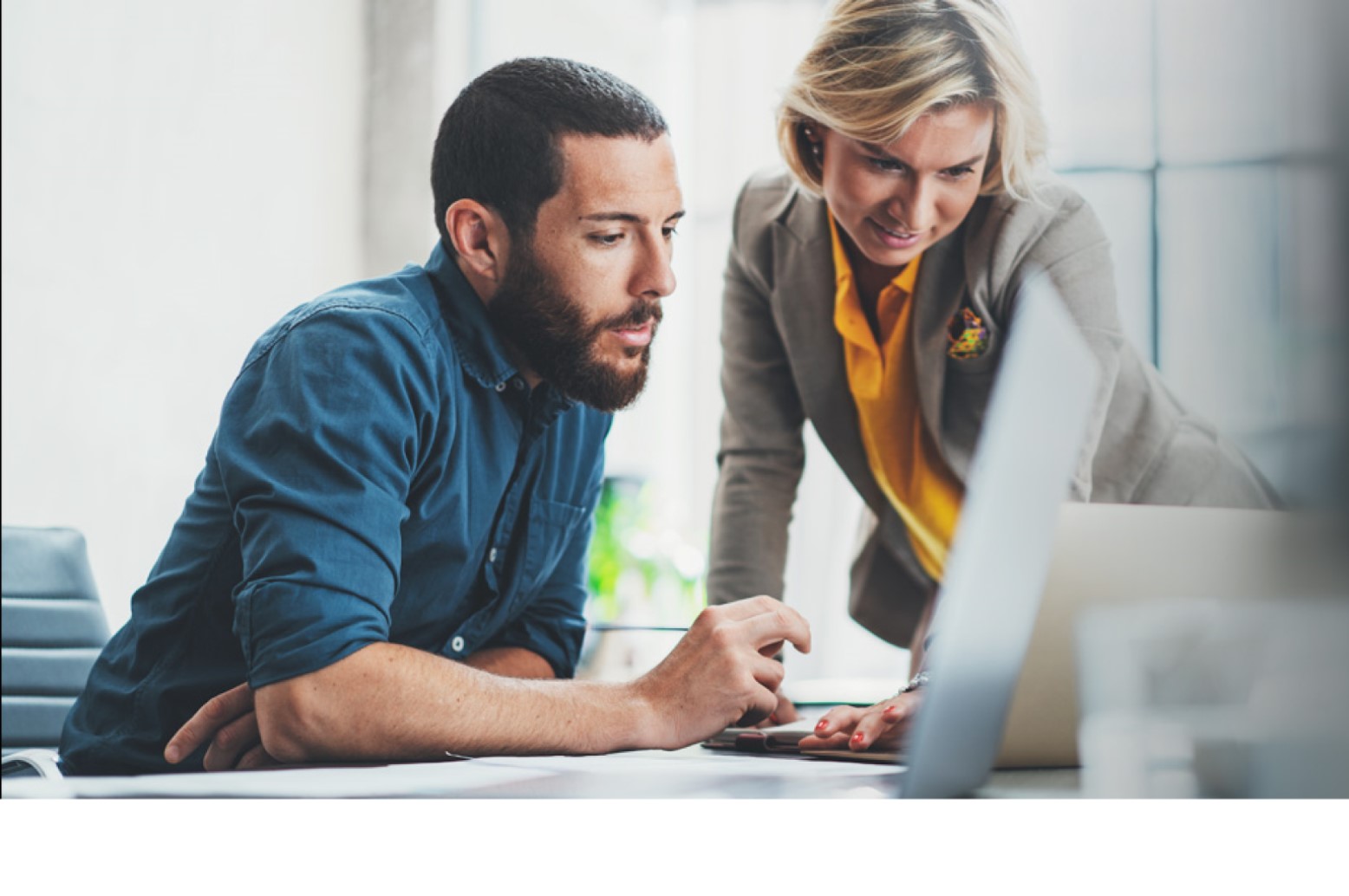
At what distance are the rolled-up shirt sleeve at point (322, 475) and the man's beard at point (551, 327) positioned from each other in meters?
0.14

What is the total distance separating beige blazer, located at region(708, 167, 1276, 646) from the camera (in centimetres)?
112

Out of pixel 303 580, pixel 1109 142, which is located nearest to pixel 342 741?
pixel 303 580

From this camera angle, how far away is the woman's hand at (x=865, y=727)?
803mm

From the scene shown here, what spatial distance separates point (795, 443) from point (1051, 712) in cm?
66

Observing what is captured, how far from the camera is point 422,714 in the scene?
0.76 metres

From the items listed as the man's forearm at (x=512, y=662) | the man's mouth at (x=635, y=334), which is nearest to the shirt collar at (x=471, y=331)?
the man's mouth at (x=635, y=334)

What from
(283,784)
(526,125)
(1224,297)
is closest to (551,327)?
(526,125)

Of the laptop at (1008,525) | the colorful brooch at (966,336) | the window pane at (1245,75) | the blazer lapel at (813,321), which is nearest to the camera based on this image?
the laptop at (1008,525)

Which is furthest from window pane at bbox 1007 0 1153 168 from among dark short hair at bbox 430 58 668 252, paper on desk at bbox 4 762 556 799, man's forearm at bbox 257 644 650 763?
paper on desk at bbox 4 762 556 799

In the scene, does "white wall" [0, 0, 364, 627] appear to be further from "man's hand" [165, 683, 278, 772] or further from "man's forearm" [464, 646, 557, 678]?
"man's hand" [165, 683, 278, 772]

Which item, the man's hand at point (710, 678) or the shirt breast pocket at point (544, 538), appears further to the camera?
the shirt breast pocket at point (544, 538)

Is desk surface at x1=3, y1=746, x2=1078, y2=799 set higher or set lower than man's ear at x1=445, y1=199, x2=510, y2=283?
lower

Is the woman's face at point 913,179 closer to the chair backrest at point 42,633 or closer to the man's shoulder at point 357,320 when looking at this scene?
the man's shoulder at point 357,320
